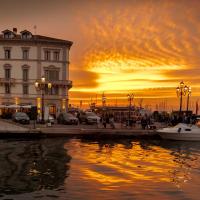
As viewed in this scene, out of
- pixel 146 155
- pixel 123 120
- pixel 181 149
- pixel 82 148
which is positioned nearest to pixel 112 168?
pixel 146 155

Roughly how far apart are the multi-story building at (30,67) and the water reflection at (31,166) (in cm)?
4178

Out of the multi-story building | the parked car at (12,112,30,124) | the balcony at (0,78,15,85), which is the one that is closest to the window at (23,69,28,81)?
the multi-story building

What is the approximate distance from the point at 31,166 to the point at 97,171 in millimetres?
4581

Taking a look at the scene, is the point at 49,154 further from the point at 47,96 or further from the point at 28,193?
the point at 47,96

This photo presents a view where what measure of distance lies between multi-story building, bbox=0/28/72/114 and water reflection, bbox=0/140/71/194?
41.8m

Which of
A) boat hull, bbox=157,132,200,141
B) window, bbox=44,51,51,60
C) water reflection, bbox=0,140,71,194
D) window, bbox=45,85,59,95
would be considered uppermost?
window, bbox=44,51,51,60

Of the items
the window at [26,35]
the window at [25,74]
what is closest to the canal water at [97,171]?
the window at [25,74]

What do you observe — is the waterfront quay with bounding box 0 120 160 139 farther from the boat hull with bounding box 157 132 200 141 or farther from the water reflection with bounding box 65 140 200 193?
the water reflection with bounding box 65 140 200 193

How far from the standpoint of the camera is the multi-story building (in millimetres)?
85625

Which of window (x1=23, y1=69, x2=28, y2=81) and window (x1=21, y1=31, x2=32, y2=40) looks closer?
window (x1=23, y1=69, x2=28, y2=81)

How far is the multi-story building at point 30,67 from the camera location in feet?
281

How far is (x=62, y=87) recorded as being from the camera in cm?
8756

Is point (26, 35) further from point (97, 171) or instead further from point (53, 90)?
point (97, 171)

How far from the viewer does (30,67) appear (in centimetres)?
8669
